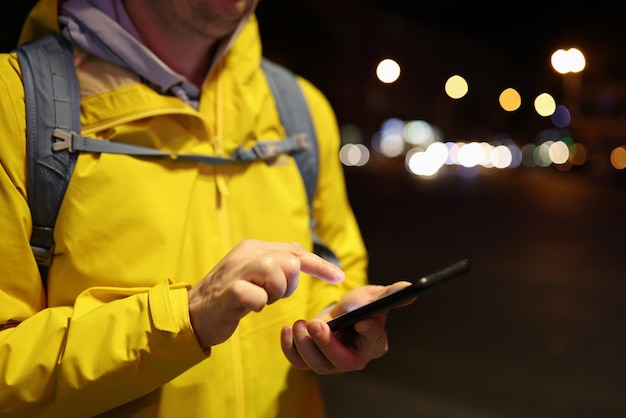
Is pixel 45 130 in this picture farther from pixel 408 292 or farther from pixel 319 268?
pixel 408 292

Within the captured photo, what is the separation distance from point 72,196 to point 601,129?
2.01 metres

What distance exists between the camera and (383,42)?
381 centimetres

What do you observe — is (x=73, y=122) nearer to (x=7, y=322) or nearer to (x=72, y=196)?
(x=72, y=196)

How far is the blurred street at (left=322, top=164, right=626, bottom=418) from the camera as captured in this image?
399 centimetres

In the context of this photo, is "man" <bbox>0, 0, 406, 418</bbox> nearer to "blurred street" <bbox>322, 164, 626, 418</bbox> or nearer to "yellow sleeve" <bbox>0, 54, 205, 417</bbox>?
"yellow sleeve" <bbox>0, 54, 205, 417</bbox>

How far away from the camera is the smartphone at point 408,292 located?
1113mm

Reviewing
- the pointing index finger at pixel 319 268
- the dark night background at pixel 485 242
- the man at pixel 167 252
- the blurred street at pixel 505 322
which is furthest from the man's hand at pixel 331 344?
the blurred street at pixel 505 322

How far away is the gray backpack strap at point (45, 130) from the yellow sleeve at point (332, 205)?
65 centimetres

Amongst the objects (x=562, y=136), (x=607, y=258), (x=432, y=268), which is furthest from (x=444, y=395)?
(x=607, y=258)

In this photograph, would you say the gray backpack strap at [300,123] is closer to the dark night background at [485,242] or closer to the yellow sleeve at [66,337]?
the yellow sleeve at [66,337]

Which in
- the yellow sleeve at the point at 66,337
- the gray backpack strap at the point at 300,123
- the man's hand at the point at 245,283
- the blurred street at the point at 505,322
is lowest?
the blurred street at the point at 505,322

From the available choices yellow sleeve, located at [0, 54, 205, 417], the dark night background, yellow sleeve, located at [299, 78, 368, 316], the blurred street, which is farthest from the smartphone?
the blurred street

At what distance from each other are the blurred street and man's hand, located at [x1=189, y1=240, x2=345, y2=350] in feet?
9.85

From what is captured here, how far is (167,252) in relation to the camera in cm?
133
